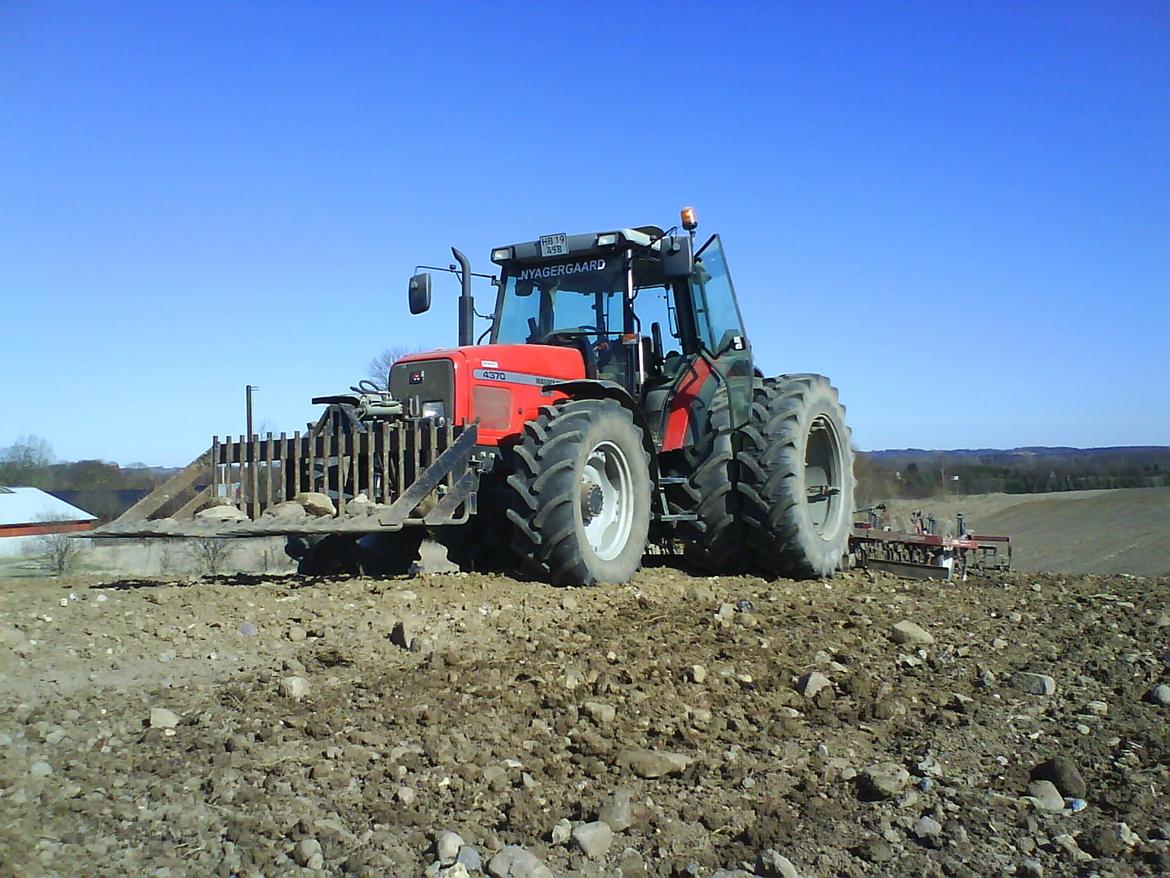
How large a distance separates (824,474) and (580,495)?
11.6 feet

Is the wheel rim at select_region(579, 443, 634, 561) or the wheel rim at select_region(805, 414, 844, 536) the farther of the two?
the wheel rim at select_region(805, 414, 844, 536)

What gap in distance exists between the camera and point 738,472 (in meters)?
7.77

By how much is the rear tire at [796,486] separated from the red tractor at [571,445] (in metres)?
0.02

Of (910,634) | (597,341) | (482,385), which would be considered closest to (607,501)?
(482,385)

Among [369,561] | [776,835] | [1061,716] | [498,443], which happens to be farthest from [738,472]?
[776,835]

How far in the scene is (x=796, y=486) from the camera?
25.2 ft

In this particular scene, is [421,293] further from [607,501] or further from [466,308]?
[607,501]

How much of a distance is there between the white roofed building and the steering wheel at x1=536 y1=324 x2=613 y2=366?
1147 inches

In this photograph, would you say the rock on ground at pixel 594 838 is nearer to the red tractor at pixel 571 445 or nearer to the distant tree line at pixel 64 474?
the red tractor at pixel 571 445

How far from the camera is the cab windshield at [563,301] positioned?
26.5 feet

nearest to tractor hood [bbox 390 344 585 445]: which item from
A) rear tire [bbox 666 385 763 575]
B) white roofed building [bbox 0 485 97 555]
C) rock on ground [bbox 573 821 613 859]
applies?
rear tire [bbox 666 385 763 575]

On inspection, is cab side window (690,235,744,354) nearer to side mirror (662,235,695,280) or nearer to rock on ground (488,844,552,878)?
side mirror (662,235,695,280)

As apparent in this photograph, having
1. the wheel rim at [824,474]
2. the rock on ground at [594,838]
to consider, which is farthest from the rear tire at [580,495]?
the rock on ground at [594,838]

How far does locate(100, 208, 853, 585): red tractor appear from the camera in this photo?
638 cm
